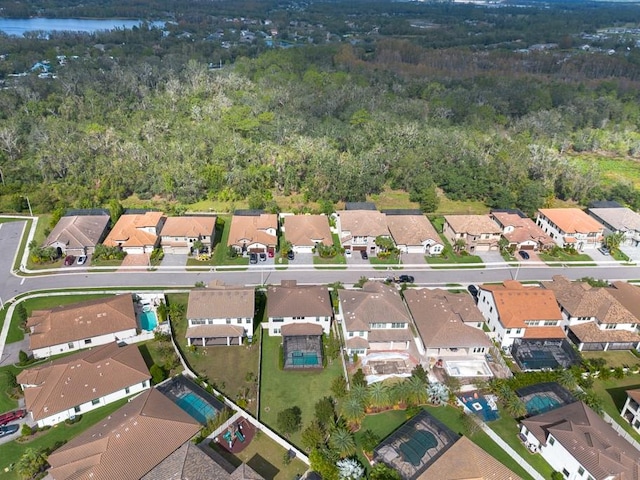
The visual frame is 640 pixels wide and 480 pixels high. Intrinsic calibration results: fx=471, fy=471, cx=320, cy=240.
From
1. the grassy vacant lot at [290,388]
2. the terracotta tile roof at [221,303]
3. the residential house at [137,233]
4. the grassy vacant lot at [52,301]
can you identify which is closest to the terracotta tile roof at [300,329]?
the grassy vacant lot at [290,388]

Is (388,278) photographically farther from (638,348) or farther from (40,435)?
(40,435)

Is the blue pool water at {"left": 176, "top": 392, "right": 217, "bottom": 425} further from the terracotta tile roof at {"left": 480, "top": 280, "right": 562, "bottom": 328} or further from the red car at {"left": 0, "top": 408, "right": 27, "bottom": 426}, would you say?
the terracotta tile roof at {"left": 480, "top": 280, "right": 562, "bottom": 328}

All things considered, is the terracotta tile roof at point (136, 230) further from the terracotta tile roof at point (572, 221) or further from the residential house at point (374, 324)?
the terracotta tile roof at point (572, 221)

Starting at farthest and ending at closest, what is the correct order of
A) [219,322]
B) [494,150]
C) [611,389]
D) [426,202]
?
[494,150], [426,202], [219,322], [611,389]

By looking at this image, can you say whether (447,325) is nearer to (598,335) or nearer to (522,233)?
(598,335)

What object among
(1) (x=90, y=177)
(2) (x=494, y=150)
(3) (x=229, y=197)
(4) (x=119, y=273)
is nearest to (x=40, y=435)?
(4) (x=119, y=273)

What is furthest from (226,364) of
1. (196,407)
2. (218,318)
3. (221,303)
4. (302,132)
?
(302,132)
